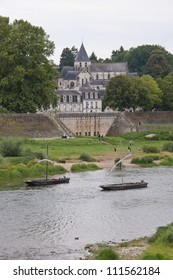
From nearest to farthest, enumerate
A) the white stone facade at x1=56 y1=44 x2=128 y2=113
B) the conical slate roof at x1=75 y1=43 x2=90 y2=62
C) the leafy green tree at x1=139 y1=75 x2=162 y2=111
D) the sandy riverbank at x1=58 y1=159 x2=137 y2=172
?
1. the sandy riverbank at x1=58 y1=159 x2=137 y2=172
2. the leafy green tree at x1=139 y1=75 x2=162 y2=111
3. the white stone facade at x1=56 y1=44 x2=128 y2=113
4. the conical slate roof at x1=75 y1=43 x2=90 y2=62

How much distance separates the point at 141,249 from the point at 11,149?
40.7 meters

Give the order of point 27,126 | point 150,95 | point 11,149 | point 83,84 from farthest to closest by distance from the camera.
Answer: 1. point 83,84
2. point 150,95
3. point 27,126
4. point 11,149

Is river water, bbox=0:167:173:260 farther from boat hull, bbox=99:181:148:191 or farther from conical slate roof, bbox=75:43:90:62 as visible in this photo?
conical slate roof, bbox=75:43:90:62

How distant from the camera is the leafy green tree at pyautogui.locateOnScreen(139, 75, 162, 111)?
12756 cm

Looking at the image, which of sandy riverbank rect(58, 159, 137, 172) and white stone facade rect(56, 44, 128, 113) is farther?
white stone facade rect(56, 44, 128, 113)

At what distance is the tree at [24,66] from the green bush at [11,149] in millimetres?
21611

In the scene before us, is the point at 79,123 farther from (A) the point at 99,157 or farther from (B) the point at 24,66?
(A) the point at 99,157

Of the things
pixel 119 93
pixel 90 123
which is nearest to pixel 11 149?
pixel 90 123

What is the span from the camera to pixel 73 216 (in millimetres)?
52062

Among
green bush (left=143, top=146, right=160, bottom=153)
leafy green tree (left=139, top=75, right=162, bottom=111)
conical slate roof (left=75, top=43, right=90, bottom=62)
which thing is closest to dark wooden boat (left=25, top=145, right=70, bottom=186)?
green bush (left=143, top=146, right=160, bottom=153)

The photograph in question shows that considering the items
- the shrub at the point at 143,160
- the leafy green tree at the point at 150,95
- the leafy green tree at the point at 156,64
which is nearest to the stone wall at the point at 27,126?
the leafy green tree at the point at 150,95

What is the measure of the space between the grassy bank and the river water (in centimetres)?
126
